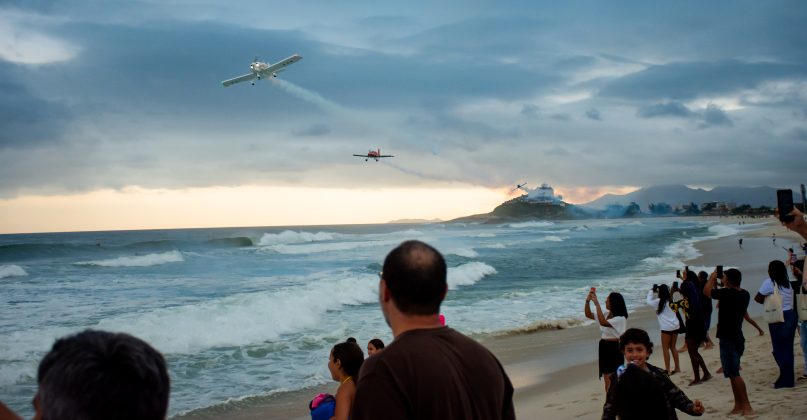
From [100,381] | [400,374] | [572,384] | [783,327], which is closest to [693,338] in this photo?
[783,327]

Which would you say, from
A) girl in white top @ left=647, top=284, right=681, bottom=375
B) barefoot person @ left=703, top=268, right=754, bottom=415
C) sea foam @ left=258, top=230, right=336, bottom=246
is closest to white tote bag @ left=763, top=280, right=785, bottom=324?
barefoot person @ left=703, top=268, right=754, bottom=415

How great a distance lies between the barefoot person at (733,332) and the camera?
778 cm

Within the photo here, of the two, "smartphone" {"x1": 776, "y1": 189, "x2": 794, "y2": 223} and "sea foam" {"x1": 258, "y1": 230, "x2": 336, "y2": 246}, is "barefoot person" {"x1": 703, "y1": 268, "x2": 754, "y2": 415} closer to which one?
"smartphone" {"x1": 776, "y1": 189, "x2": 794, "y2": 223}

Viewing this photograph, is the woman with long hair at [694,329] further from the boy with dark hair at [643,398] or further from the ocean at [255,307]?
the ocean at [255,307]

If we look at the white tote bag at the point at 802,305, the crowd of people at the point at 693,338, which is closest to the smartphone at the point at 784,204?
the crowd of people at the point at 693,338

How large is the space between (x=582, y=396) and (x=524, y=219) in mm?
174642

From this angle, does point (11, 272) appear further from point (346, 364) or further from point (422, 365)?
point (422, 365)

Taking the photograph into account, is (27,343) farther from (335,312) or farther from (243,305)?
(335,312)

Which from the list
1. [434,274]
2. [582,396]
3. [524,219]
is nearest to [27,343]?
[582,396]

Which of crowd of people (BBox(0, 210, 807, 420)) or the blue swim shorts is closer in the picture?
crowd of people (BBox(0, 210, 807, 420))

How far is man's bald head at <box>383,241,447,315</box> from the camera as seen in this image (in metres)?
2.65

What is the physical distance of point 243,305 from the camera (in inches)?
844

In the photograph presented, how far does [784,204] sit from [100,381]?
451cm

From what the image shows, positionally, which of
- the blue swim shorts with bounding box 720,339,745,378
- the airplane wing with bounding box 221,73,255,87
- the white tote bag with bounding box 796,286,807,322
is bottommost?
the blue swim shorts with bounding box 720,339,745,378
